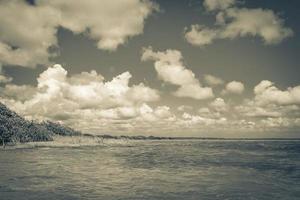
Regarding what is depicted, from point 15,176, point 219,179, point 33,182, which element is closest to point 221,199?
point 219,179

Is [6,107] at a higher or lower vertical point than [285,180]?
higher

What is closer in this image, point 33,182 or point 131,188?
point 131,188

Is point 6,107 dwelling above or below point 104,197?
above

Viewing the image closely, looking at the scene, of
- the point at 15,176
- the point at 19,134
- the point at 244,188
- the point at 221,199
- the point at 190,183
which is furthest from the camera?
the point at 19,134

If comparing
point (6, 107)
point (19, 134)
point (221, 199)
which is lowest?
point (221, 199)

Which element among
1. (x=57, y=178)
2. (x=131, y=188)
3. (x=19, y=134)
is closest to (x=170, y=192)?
(x=131, y=188)

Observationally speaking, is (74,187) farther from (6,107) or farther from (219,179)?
(6,107)

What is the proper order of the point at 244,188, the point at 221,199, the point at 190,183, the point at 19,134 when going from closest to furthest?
1. the point at 221,199
2. the point at 244,188
3. the point at 190,183
4. the point at 19,134

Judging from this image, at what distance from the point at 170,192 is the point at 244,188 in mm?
9701

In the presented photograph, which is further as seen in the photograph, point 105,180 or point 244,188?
point 105,180

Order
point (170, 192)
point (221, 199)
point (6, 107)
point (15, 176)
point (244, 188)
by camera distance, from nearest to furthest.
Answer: point (221, 199), point (170, 192), point (244, 188), point (15, 176), point (6, 107)

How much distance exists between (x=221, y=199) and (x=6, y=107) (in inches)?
6138

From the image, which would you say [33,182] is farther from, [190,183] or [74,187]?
[190,183]

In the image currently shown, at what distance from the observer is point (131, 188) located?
38.7 metres
